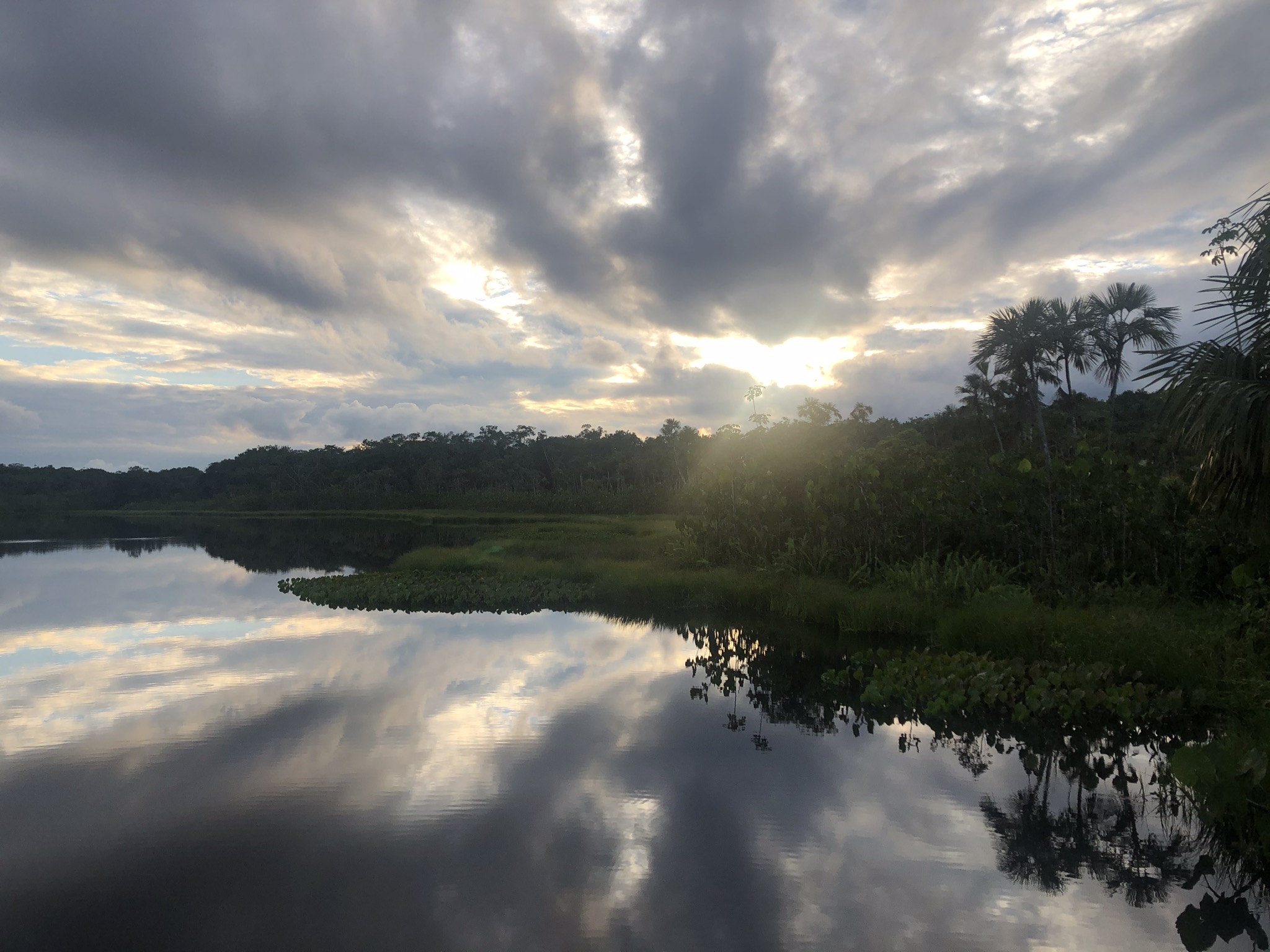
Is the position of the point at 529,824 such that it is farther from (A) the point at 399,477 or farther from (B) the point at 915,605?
(A) the point at 399,477

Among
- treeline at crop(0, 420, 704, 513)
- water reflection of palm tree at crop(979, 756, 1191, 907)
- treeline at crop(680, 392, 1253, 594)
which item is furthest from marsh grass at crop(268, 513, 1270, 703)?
treeline at crop(0, 420, 704, 513)

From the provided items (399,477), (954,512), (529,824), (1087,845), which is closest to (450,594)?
(954,512)

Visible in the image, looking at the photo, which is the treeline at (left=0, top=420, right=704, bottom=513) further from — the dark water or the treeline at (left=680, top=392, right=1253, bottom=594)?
the dark water

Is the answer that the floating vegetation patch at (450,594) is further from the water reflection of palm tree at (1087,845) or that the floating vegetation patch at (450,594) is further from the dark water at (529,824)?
the water reflection of palm tree at (1087,845)

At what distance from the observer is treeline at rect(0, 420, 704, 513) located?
304ft

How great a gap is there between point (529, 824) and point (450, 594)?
16592mm

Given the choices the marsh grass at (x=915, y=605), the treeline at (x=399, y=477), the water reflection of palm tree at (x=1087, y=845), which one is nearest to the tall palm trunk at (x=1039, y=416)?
the marsh grass at (x=915, y=605)

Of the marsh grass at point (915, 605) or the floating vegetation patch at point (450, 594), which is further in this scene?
the floating vegetation patch at point (450, 594)

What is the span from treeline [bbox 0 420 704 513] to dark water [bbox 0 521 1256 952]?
222 ft

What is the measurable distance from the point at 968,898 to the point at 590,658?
9.97m

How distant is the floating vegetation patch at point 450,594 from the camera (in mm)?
22188

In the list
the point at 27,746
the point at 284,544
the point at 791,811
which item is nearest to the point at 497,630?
the point at 27,746

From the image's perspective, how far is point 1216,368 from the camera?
27.7 feet

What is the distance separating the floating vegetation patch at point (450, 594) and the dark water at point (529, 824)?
25.9 feet
